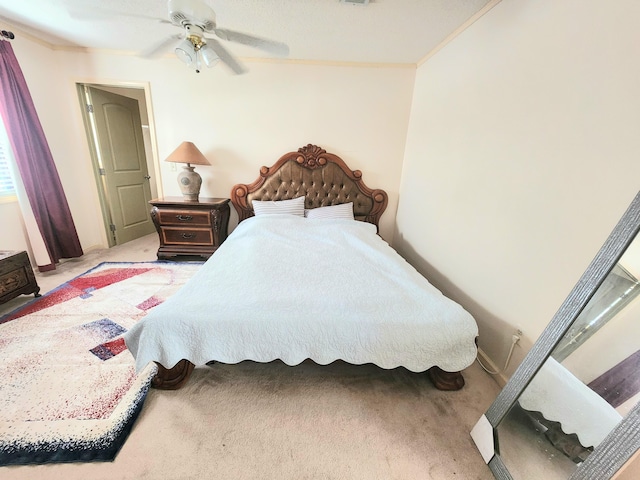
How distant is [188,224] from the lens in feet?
9.91

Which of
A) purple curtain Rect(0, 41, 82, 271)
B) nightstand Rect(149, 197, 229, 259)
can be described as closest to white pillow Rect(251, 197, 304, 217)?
nightstand Rect(149, 197, 229, 259)

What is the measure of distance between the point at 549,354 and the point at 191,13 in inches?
91.5

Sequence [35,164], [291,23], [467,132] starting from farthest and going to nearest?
[35,164], [291,23], [467,132]

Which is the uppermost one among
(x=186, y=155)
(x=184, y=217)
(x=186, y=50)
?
(x=186, y=50)

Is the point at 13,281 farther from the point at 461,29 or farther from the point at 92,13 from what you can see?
the point at 461,29

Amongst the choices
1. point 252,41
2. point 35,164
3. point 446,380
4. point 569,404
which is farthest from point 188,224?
point 569,404

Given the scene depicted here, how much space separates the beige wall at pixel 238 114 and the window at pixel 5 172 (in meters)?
0.47

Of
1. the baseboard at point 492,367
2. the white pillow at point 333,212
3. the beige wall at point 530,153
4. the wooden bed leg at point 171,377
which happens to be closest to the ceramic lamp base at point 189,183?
the white pillow at point 333,212

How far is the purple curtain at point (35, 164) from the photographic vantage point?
234cm

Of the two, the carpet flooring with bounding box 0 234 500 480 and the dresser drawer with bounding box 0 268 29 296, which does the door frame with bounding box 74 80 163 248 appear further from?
the carpet flooring with bounding box 0 234 500 480

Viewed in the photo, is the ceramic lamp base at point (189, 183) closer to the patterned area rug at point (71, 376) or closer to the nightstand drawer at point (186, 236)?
the nightstand drawer at point (186, 236)

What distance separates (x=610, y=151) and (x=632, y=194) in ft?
0.69

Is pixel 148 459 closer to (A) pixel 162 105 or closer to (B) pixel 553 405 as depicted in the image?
(B) pixel 553 405

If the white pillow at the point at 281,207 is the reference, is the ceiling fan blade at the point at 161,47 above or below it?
above
